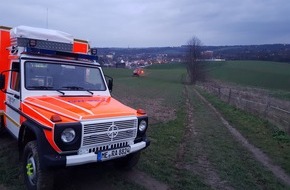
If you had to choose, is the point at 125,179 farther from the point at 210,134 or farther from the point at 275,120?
the point at 275,120

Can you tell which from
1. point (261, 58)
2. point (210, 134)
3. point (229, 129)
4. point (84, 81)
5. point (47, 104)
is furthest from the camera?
point (261, 58)

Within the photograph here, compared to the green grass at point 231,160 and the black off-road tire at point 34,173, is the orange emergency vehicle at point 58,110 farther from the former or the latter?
the green grass at point 231,160

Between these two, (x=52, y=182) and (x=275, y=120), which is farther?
(x=275, y=120)

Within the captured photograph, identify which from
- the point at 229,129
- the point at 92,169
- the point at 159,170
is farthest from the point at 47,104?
the point at 229,129

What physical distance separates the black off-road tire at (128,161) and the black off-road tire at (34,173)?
5.57ft

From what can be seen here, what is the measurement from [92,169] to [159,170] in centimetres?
142

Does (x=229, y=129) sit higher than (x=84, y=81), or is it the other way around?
(x=84, y=81)

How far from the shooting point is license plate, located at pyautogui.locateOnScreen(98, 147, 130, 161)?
4902 mm

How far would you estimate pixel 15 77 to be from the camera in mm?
6363

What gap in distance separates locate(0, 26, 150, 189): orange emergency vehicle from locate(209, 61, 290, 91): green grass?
50.8 meters

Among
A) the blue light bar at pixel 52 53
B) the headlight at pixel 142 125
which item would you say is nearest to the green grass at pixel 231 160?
the headlight at pixel 142 125

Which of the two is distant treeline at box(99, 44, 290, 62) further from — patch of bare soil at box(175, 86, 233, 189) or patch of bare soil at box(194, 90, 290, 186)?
patch of bare soil at box(175, 86, 233, 189)

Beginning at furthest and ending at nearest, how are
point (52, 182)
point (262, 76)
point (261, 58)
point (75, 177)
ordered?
point (261, 58) → point (262, 76) → point (75, 177) → point (52, 182)

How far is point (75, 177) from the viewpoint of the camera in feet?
19.0
